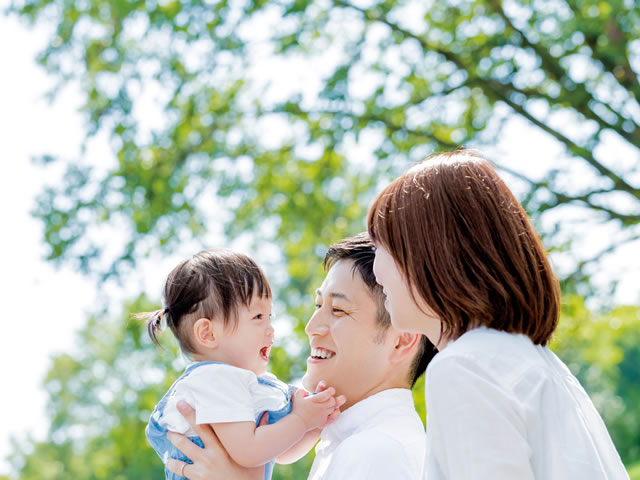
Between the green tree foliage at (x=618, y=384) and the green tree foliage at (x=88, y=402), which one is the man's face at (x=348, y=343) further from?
the green tree foliage at (x=88, y=402)

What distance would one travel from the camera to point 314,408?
7.94 ft

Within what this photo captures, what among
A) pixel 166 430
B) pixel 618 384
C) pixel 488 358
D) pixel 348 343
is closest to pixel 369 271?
pixel 348 343

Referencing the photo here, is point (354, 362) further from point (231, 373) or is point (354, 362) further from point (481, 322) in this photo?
point (481, 322)

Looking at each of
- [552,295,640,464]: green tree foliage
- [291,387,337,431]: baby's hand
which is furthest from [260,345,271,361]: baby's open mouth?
[552,295,640,464]: green tree foliage

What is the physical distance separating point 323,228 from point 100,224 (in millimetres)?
2351

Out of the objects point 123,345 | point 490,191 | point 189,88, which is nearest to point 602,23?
point 189,88

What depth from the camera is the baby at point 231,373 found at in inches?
94.0

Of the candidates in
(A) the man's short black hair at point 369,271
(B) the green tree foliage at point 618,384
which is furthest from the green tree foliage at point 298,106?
(B) the green tree foliage at point 618,384

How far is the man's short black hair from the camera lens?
8.36 feet

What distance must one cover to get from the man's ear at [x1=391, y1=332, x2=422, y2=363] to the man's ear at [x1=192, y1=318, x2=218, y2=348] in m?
0.58

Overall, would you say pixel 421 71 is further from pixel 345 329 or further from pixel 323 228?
pixel 345 329

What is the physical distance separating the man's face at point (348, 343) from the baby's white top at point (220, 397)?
0.16 metres

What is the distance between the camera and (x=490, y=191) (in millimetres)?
1705

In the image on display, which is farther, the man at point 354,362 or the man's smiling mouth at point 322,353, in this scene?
the man's smiling mouth at point 322,353
